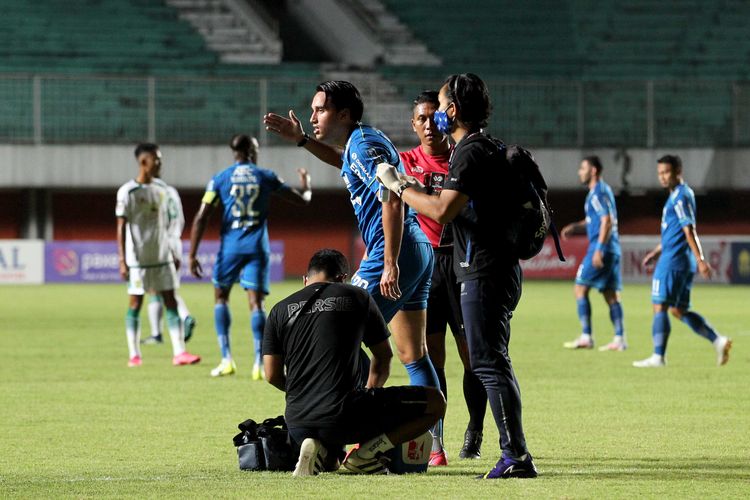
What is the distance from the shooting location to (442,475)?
725cm

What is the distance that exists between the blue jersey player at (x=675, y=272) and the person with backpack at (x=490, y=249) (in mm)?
7157

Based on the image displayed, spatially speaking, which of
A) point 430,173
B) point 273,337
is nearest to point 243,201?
point 430,173

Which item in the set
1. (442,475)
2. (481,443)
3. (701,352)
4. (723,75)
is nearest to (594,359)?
(701,352)

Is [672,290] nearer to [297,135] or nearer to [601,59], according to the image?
[297,135]

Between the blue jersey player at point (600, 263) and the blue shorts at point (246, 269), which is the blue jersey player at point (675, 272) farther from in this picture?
the blue shorts at point (246, 269)

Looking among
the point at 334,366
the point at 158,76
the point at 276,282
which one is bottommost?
the point at 276,282

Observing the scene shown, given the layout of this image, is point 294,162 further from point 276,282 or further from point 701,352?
point 701,352

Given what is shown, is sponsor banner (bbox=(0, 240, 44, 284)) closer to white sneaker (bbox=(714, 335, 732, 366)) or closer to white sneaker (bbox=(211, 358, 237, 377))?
white sneaker (bbox=(211, 358, 237, 377))

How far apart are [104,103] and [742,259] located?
666 inches

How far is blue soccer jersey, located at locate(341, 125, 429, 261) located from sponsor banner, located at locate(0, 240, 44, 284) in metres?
27.1

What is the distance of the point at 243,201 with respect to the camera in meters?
13.1

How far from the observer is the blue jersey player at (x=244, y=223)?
13039 mm

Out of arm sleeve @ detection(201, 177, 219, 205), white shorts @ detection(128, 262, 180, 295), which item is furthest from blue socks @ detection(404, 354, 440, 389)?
white shorts @ detection(128, 262, 180, 295)

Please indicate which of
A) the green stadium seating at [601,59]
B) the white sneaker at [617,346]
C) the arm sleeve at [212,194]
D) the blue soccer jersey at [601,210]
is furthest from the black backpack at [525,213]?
the green stadium seating at [601,59]
